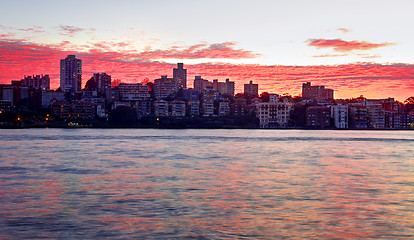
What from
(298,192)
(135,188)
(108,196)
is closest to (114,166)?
(135,188)

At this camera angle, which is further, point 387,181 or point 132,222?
point 387,181

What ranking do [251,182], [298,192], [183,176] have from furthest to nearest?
[183,176]
[251,182]
[298,192]

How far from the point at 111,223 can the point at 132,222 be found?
2.16ft

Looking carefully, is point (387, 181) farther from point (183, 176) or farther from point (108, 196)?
point (108, 196)

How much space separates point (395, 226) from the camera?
45.9 feet

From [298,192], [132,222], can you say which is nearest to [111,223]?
[132,222]

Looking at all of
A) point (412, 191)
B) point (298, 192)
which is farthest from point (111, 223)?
point (412, 191)

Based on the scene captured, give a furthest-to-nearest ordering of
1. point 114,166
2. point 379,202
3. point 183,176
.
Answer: point 114,166
point 183,176
point 379,202

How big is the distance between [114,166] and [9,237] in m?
22.1

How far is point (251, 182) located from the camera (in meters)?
25.0

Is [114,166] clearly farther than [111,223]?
Yes

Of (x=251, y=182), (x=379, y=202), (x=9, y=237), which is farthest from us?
(x=251, y=182)

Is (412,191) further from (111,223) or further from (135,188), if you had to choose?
(111,223)

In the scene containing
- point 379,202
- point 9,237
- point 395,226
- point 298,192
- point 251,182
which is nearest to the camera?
point 9,237
